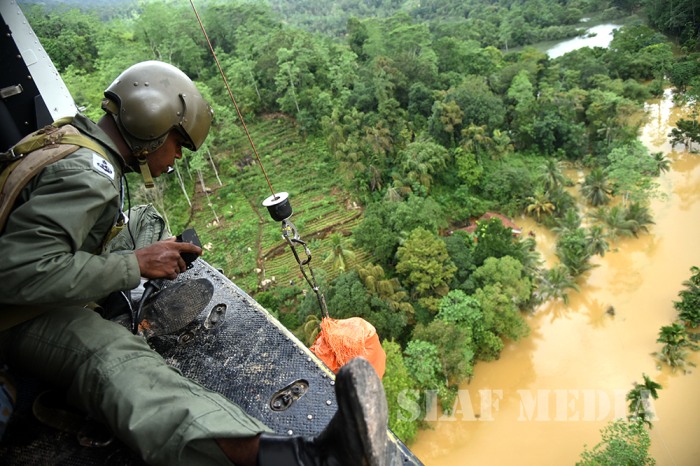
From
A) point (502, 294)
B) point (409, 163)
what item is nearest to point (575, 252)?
point (502, 294)

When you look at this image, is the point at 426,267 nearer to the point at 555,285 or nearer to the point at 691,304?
the point at 555,285

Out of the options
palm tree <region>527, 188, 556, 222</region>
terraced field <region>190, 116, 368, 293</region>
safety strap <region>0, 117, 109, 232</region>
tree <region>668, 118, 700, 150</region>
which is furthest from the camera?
tree <region>668, 118, 700, 150</region>

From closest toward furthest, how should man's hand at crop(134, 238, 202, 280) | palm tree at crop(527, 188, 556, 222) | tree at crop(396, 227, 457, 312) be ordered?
man's hand at crop(134, 238, 202, 280) < tree at crop(396, 227, 457, 312) < palm tree at crop(527, 188, 556, 222)

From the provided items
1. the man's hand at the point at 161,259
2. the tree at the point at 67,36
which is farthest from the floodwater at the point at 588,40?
the man's hand at the point at 161,259

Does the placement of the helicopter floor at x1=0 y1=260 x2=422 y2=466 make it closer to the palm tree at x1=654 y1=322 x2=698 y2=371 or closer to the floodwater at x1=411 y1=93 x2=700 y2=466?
the floodwater at x1=411 y1=93 x2=700 y2=466

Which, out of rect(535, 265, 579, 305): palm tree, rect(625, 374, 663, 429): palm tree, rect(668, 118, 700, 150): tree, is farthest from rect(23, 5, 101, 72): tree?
rect(668, 118, 700, 150): tree
